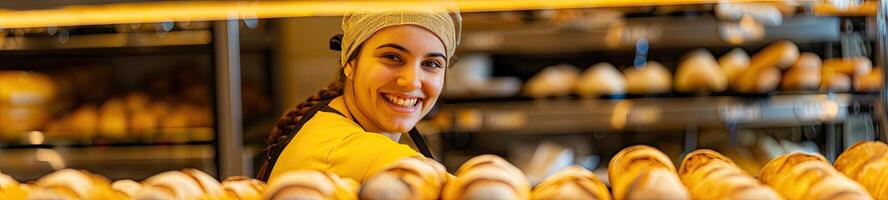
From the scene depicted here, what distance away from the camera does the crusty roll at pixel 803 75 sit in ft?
9.97

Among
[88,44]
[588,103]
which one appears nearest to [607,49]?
[588,103]

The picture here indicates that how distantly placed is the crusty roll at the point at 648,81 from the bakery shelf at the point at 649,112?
1.4 inches

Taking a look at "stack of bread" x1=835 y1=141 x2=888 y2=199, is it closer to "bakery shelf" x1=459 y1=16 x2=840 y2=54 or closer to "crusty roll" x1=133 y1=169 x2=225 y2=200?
"crusty roll" x1=133 y1=169 x2=225 y2=200

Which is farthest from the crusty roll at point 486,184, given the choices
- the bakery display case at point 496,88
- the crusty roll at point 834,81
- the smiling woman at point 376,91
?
the crusty roll at point 834,81

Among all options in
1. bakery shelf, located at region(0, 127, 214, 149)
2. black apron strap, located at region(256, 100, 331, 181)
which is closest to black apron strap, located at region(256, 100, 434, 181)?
black apron strap, located at region(256, 100, 331, 181)

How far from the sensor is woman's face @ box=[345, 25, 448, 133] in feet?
3.37

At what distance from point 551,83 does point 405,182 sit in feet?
7.73

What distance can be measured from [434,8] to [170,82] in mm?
2327

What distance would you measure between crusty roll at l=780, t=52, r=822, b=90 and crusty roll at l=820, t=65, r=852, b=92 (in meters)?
0.03

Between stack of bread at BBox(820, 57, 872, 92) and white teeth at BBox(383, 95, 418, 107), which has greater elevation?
white teeth at BBox(383, 95, 418, 107)

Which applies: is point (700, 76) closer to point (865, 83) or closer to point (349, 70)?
point (865, 83)

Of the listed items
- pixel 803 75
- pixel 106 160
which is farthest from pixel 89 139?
pixel 803 75

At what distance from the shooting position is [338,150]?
100 centimetres

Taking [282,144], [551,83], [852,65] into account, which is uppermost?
[282,144]
